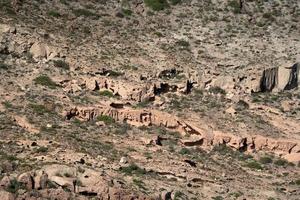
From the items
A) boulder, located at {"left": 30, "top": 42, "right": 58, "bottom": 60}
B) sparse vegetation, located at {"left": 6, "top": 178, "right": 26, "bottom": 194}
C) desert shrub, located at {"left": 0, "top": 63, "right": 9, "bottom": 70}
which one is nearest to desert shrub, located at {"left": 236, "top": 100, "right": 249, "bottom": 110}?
boulder, located at {"left": 30, "top": 42, "right": 58, "bottom": 60}

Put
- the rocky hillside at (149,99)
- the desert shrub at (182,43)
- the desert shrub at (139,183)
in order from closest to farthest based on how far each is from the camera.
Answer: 1. the desert shrub at (139,183)
2. the rocky hillside at (149,99)
3. the desert shrub at (182,43)

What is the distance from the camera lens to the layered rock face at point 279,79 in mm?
47625

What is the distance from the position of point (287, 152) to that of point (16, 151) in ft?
45.1

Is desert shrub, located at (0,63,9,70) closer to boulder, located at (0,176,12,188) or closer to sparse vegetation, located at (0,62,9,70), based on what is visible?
sparse vegetation, located at (0,62,9,70)

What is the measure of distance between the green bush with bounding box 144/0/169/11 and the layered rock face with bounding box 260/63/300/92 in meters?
9.38

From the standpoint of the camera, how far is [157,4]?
5425 cm

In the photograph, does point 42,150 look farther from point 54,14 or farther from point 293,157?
point 54,14

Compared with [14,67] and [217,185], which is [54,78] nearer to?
[14,67]

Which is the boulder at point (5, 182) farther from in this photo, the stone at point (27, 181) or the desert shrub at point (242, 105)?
the desert shrub at point (242, 105)

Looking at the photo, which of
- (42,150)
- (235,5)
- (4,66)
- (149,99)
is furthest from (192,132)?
(235,5)

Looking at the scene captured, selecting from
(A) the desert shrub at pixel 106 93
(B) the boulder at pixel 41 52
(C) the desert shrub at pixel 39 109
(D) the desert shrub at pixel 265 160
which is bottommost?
(D) the desert shrub at pixel 265 160

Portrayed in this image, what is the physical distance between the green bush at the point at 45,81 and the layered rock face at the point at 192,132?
8.29 feet

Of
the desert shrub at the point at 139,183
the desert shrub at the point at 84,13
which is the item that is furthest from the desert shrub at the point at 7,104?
the desert shrub at the point at 84,13

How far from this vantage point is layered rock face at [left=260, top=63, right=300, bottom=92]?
4762 centimetres
